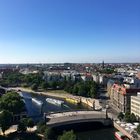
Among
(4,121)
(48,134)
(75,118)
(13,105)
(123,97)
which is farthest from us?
(123,97)

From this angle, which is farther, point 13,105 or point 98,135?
point 13,105

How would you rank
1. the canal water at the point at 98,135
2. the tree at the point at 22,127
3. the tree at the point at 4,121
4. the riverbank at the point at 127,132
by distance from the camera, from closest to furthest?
the riverbank at the point at 127,132
the tree at the point at 22,127
the tree at the point at 4,121
the canal water at the point at 98,135

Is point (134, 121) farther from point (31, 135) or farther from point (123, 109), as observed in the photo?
point (31, 135)

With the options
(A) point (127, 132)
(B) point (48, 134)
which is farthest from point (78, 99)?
(B) point (48, 134)

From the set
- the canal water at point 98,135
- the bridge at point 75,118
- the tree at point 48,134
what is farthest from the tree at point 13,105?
the tree at point 48,134

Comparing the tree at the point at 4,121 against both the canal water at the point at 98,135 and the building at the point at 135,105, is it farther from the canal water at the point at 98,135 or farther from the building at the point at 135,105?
the building at the point at 135,105

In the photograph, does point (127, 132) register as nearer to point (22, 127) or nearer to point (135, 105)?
point (135, 105)

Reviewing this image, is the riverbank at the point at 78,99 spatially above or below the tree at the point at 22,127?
below

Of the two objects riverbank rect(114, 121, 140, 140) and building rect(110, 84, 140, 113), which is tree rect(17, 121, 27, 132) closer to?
riverbank rect(114, 121, 140, 140)
